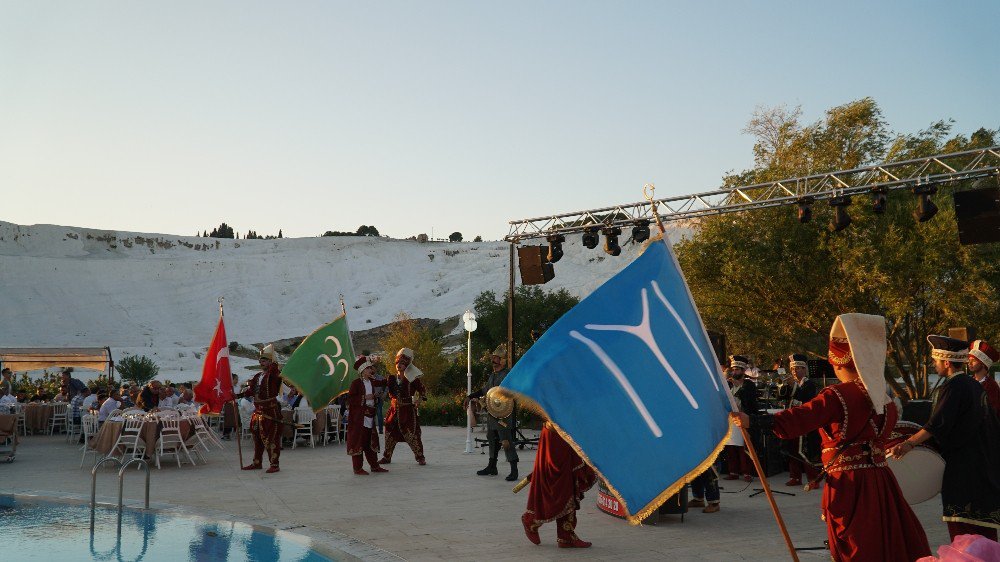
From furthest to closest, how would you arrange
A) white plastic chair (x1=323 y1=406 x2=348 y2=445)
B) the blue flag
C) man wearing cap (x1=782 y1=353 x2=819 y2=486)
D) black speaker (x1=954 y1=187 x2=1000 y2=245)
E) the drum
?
white plastic chair (x1=323 y1=406 x2=348 y2=445) < black speaker (x1=954 y1=187 x2=1000 y2=245) < man wearing cap (x1=782 y1=353 x2=819 y2=486) < the drum < the blue flag

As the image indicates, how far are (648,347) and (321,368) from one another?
9.63 m

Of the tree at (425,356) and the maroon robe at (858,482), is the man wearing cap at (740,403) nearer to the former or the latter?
the maroon robe at (858,482)

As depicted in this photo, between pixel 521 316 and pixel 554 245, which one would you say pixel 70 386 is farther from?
pixel 521 316

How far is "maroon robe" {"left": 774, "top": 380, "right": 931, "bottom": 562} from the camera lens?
4.66 metres

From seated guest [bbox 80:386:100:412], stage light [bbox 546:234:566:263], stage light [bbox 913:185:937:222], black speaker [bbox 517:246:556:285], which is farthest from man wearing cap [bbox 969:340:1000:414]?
seated guest [bbox 80:386:100:412]

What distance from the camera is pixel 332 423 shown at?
57.5 feet

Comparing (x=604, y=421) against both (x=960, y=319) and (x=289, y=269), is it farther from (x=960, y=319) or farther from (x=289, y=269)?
(x=289, y=269)

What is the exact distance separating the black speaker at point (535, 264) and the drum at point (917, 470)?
10.9 meters

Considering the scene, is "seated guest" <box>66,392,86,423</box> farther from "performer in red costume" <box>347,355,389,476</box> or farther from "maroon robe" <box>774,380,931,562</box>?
"maroon robe" <box>774,380,931,562</box>

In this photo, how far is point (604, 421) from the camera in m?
4.20

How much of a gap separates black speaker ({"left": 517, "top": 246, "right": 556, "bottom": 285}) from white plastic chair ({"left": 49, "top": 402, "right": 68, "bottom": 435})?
11854 millimetres

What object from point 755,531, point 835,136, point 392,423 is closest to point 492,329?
point 835,136

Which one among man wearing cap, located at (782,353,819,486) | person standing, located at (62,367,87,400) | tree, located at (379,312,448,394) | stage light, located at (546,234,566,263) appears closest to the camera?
man wearing cap, located at (782,353,819,486)

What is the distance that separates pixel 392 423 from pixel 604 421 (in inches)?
370
